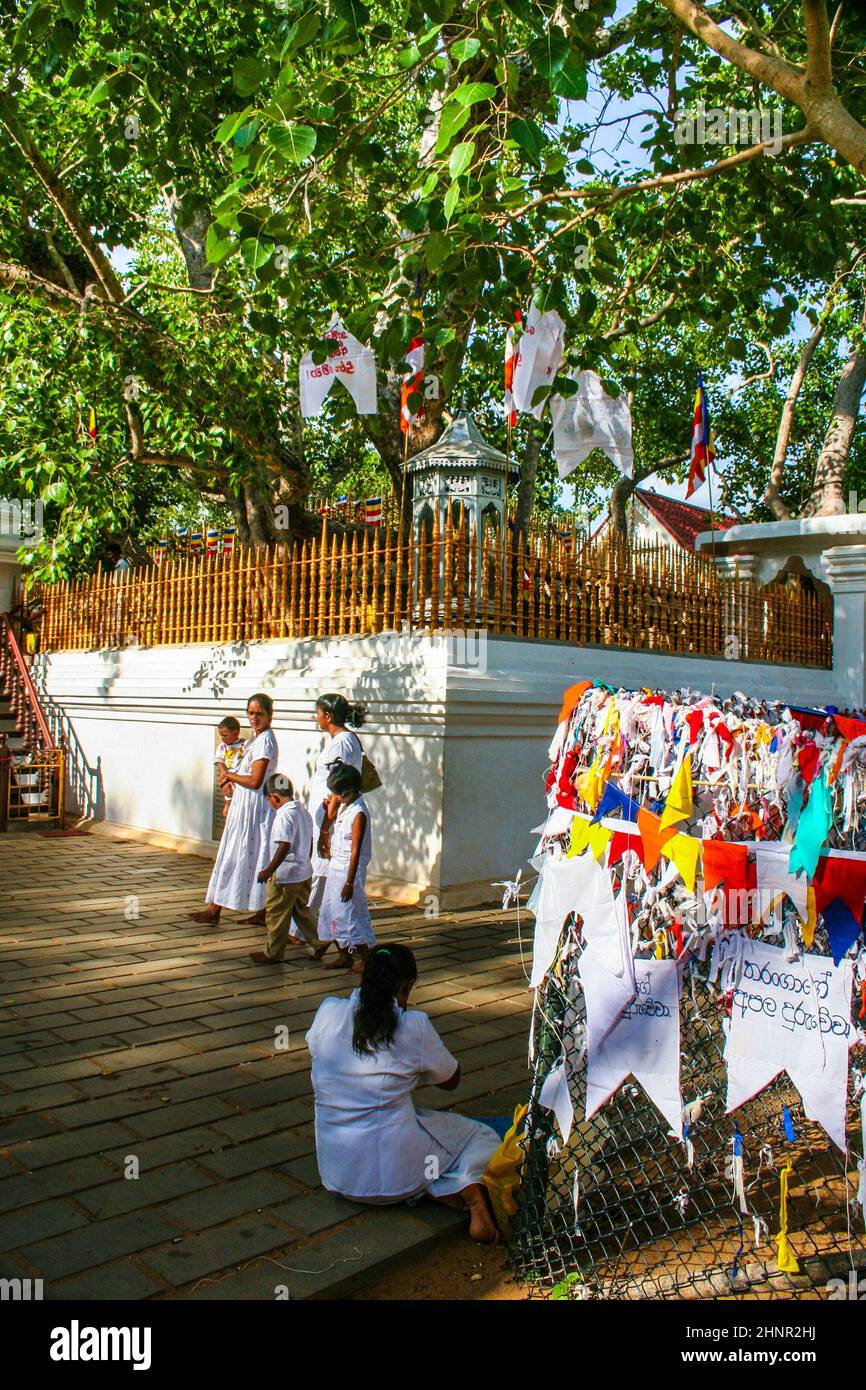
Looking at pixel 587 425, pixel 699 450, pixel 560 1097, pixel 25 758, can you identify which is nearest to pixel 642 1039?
pixel 560 1097

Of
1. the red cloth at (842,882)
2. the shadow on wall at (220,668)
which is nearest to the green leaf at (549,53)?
the red cloth at (842,882)

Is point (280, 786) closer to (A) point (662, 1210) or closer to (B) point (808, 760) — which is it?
(A) point (662, 1210)

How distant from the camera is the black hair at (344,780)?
6.07 meters

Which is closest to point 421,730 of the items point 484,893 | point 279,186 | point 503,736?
point 503,736

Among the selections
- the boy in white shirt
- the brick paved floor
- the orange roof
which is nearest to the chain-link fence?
the brick paved floor

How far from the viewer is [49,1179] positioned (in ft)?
12.0

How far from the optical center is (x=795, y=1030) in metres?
2.84

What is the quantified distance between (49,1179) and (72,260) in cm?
1158

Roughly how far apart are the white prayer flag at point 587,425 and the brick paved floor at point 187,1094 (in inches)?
136

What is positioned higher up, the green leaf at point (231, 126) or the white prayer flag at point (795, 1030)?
the green leaf at point (231, 126)

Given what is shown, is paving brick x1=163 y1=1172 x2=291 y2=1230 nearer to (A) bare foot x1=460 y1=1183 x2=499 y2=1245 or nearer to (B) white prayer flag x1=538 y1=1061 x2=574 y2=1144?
(A) bare foot x1=460 y1=1183 x2=499 y2=1245

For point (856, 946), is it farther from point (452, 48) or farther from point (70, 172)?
point (70, 172)

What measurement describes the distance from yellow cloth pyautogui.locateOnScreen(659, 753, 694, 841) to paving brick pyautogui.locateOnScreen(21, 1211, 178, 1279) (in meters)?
2.04
